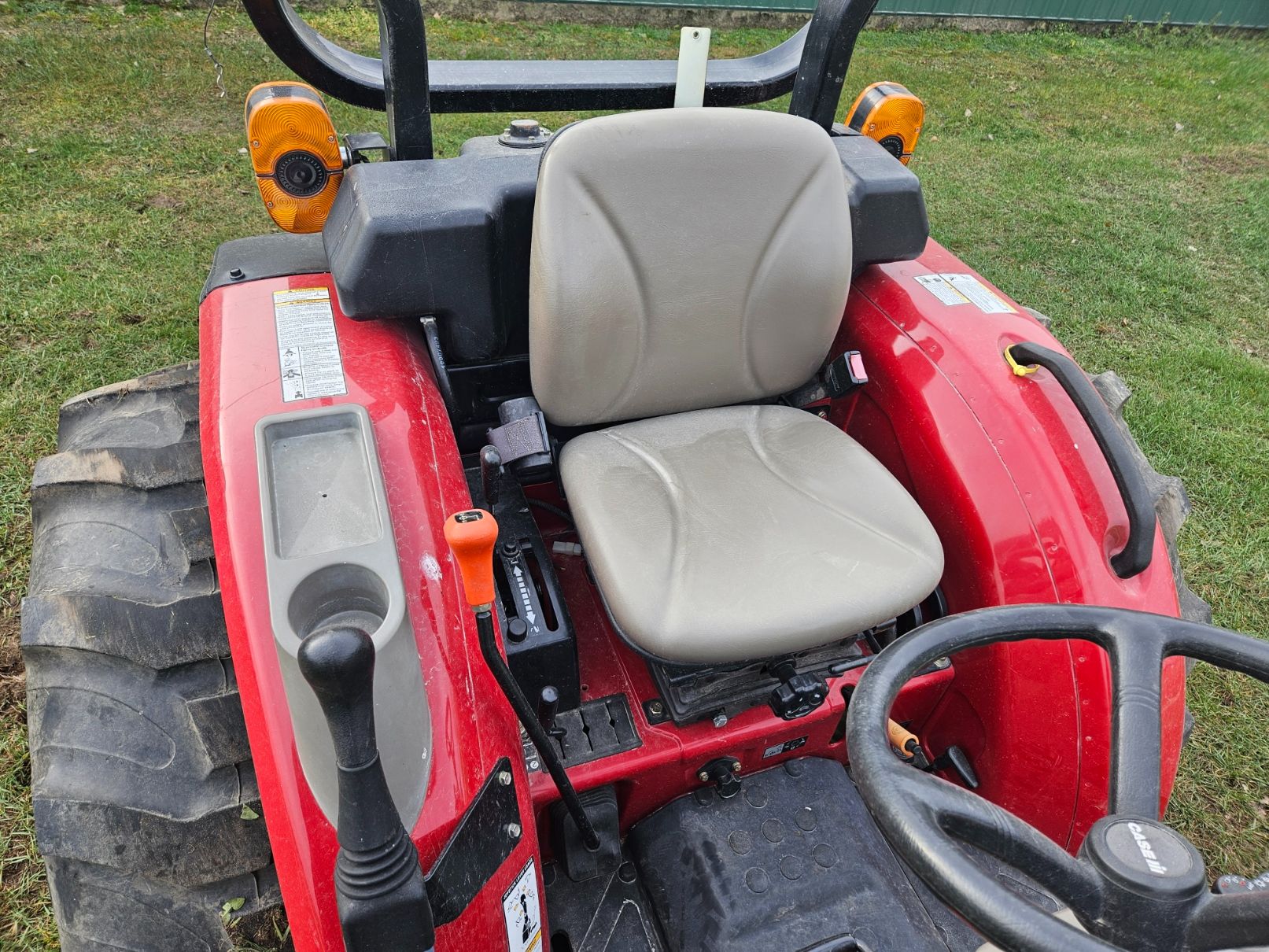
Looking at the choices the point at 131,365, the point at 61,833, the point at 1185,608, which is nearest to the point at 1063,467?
the point at 1185,608

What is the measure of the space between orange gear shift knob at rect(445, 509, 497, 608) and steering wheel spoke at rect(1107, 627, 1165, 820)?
675mm

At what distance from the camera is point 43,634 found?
1146 millimetres

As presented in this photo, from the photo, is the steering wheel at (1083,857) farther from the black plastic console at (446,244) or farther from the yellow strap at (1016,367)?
the black plastic console at (446,244)

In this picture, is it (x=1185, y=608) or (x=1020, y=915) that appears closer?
(x=1020, y=915)

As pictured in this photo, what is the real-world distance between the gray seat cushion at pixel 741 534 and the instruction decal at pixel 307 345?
1.39 feet

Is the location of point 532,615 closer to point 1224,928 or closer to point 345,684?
point 345,684

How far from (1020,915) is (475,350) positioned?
1.12 metres

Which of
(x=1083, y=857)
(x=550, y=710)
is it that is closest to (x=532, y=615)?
(x=550, y=710)

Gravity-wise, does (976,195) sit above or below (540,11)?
below

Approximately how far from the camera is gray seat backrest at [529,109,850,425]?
135 cm

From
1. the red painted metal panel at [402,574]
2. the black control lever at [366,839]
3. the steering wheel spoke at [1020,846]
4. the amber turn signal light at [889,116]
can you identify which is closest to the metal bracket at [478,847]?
the red painted metal panel at [402,574]

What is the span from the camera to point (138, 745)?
44.3 inches

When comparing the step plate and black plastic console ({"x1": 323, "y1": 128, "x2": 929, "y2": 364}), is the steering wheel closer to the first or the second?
the step plate

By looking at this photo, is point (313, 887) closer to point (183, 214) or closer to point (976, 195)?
point (183, 214)
